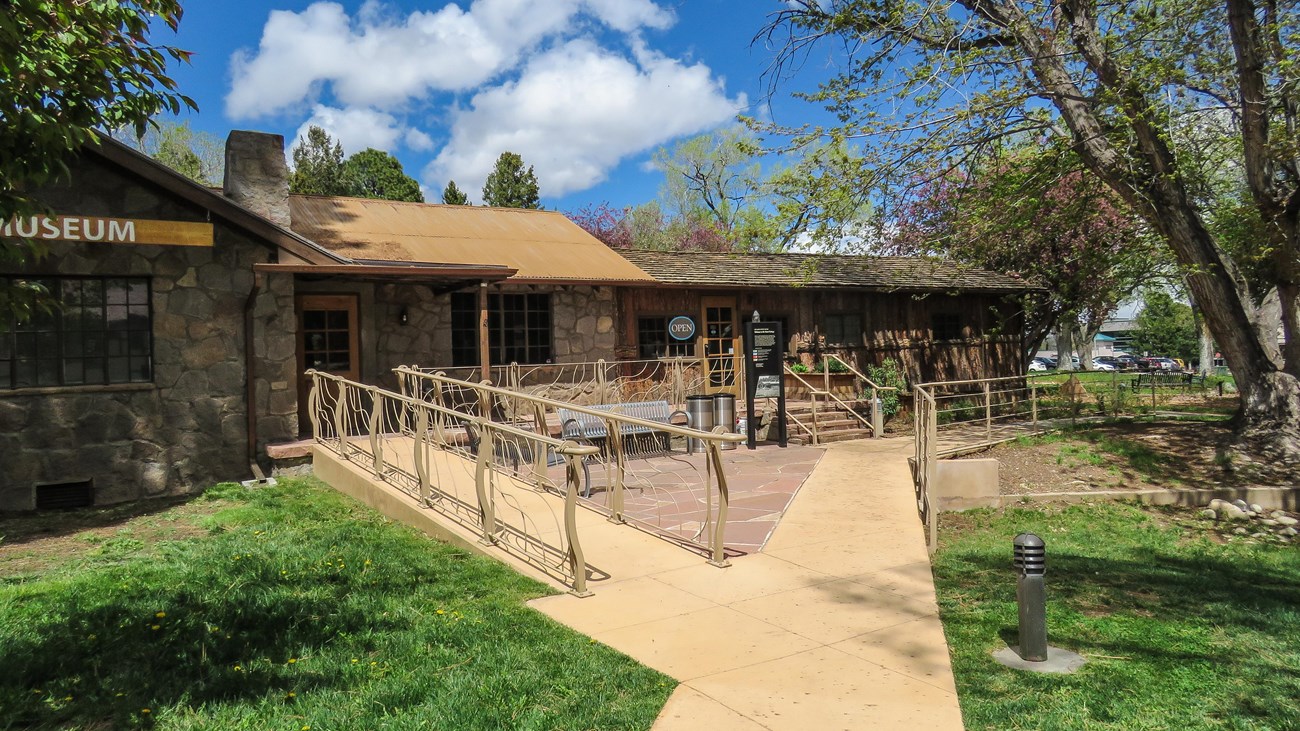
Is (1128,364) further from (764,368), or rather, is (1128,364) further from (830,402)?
(764,368)

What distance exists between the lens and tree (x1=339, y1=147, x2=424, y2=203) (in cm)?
3456

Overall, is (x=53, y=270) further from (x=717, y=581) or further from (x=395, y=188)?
(x=395, y=188)

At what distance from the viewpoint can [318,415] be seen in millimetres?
10969

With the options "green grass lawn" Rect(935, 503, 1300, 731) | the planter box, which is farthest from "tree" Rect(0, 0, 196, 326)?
the planter box

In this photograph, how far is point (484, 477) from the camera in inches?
265

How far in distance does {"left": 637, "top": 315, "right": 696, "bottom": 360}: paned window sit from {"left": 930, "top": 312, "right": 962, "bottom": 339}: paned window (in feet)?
27.2

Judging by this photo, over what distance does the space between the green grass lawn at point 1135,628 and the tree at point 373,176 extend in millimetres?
30346

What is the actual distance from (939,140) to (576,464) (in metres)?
8.76

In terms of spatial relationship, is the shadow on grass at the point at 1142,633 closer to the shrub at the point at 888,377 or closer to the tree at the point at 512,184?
the shrub at the point at 888,377

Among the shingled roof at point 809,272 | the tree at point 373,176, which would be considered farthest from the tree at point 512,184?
the shingled roof at point 809,272

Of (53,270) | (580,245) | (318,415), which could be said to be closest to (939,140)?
(580,245)

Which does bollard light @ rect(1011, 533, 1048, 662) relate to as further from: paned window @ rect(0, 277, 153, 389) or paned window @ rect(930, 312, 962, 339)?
paned window @ rect(930, 312, 962, 339)

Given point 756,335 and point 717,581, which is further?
point 756,335

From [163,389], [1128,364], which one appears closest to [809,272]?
[163,389]
